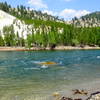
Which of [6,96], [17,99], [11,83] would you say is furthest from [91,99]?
[11,83]

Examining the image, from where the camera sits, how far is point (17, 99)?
113 ft

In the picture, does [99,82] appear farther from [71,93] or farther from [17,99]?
[17,99]

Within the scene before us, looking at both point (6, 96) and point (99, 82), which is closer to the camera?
point (6, 96)

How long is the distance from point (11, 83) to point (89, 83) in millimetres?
13002

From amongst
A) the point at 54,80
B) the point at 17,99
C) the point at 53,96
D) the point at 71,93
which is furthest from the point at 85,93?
the point at 54,80

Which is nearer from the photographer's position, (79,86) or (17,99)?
(17,99)

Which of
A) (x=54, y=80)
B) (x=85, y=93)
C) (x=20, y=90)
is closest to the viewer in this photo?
(x=85, y=93)

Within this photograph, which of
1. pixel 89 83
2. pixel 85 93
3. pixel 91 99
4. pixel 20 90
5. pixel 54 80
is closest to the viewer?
pixel 91 99

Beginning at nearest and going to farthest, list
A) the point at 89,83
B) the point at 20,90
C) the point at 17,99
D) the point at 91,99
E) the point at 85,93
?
the point at 91,99
the point at 17,99
the point at 85,93
the point at 20,90
the point at 89,83

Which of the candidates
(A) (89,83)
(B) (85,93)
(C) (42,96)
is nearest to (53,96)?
(C) (42,96)

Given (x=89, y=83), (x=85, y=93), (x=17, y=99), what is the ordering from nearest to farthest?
(x=17, y=99), (x=85, y=93), (x=89, y=83)

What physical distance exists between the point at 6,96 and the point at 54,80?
50.8 feet

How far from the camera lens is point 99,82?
47.5 m

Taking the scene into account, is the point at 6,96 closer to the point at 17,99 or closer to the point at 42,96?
the point at 17,99
